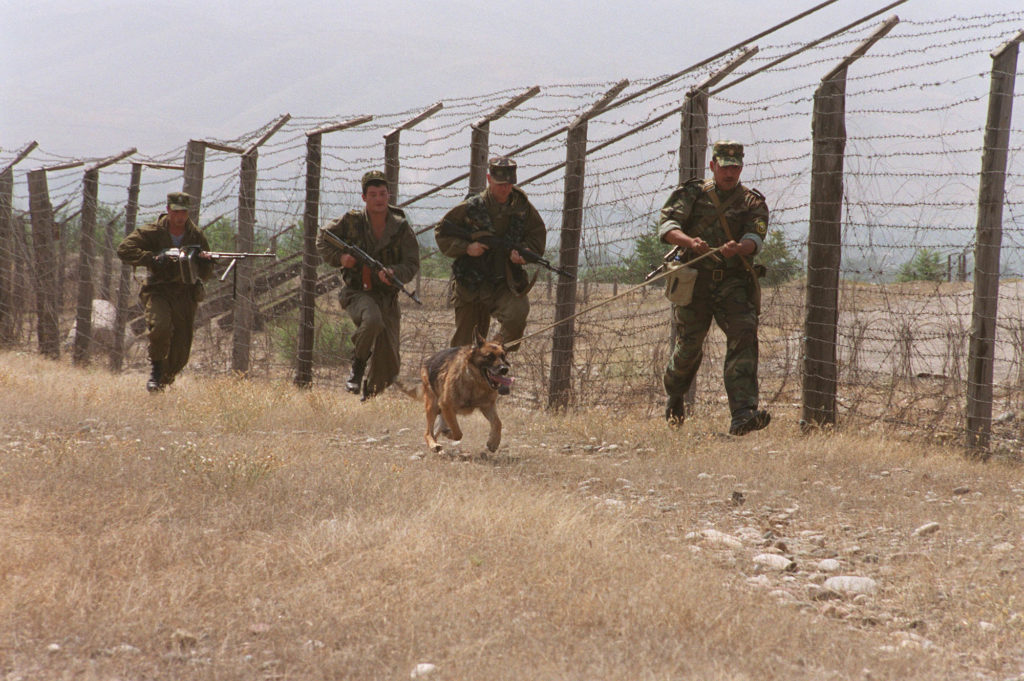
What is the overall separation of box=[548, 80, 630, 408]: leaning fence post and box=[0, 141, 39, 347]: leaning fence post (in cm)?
991

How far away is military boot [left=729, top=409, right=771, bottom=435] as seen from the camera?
6.68 m

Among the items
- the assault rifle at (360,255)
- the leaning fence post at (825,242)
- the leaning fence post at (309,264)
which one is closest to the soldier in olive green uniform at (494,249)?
the assault rifle at (360,255)

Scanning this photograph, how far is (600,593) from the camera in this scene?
12.4 feet

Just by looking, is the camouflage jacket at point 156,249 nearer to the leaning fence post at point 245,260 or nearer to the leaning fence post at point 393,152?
the leaning fence post at point 245,260

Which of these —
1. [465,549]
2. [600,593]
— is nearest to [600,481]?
[465,549]

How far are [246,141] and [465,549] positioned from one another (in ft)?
26.4

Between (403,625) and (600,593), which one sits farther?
(600,593)

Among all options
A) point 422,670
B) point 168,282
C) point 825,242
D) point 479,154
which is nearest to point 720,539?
point 422,670

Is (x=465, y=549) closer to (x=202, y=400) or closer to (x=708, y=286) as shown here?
(x=708, y=286)

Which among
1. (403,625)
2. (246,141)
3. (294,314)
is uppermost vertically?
(246,141)

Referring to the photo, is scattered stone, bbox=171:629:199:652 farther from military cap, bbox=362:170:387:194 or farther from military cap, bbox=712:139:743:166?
military cap, bbox=362:170:387:194

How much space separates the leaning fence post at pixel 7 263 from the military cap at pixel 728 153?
12.0m

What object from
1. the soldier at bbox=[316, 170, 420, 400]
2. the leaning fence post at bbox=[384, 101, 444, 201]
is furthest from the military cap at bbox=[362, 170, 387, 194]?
the leaning fence post at bbox=[384, 101, 444, 201]

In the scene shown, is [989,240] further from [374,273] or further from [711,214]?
[374,273]
